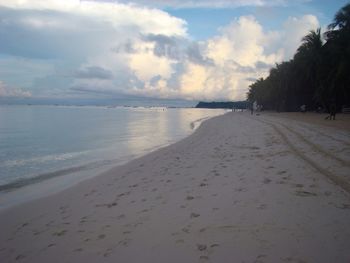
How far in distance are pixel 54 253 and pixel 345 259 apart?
422 cm

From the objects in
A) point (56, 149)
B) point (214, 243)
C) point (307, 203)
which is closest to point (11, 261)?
point (214, 243)

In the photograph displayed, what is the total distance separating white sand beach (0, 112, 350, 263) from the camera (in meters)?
4.29

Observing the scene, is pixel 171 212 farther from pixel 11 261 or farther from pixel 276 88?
pixel 276 88

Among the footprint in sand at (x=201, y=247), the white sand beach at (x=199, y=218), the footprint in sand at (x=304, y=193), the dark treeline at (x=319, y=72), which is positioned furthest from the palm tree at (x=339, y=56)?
the footprint in sand at (x=201, y=247)

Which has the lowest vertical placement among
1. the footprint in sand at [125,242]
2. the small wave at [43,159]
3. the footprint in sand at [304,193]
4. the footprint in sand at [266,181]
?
the small wave at [43,159]

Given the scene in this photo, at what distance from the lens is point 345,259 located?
12.3 ft

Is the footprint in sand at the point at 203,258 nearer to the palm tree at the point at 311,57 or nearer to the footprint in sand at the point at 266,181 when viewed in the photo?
the footprint in sand at the point at 266,181

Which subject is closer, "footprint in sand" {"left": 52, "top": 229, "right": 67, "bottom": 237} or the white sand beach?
the white sand beach

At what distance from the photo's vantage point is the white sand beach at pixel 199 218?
14.1ft

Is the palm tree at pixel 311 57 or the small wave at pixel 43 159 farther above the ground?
the palm tree at pixel 311 57

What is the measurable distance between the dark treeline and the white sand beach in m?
33.0

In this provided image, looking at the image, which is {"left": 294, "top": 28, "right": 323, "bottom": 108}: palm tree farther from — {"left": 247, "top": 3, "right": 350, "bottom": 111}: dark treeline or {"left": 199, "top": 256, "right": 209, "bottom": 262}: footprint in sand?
{"left": 199, "top": 256, "right": 209, "bottom": 262}: footprint in sand

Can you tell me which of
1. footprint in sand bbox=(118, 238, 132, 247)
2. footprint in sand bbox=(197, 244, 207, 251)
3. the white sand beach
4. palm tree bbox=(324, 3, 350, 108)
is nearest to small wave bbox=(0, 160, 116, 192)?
the white sand beach

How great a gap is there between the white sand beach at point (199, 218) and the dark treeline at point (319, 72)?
1299 inches
